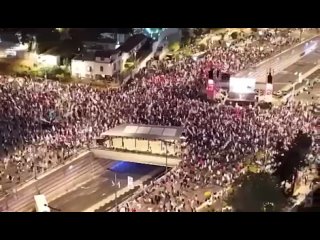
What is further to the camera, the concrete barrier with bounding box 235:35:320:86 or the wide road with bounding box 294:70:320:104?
the concrete barrier with bounding box 235:35:320:86

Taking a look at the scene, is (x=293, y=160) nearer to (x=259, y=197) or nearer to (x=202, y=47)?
(x=259, y=197)

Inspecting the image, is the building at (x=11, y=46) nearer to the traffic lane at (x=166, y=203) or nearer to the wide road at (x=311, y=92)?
the traffic lane at (x=166, y=203)

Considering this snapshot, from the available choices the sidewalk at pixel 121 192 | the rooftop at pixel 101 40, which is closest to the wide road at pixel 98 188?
the sidewalk at pixel 121 192

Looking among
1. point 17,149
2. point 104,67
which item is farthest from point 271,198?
point 17,149

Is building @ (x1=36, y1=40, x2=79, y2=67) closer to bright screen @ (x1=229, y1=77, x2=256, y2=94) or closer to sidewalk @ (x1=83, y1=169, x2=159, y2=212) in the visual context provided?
sidewalk @ (x1=83, y1=169, x2=159, y2=212)

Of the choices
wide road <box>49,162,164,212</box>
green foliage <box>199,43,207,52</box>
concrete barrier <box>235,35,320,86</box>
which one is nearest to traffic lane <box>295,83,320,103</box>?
concrete barrier <box>235,35,320,86</box>

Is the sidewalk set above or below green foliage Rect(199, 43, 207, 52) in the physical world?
below
